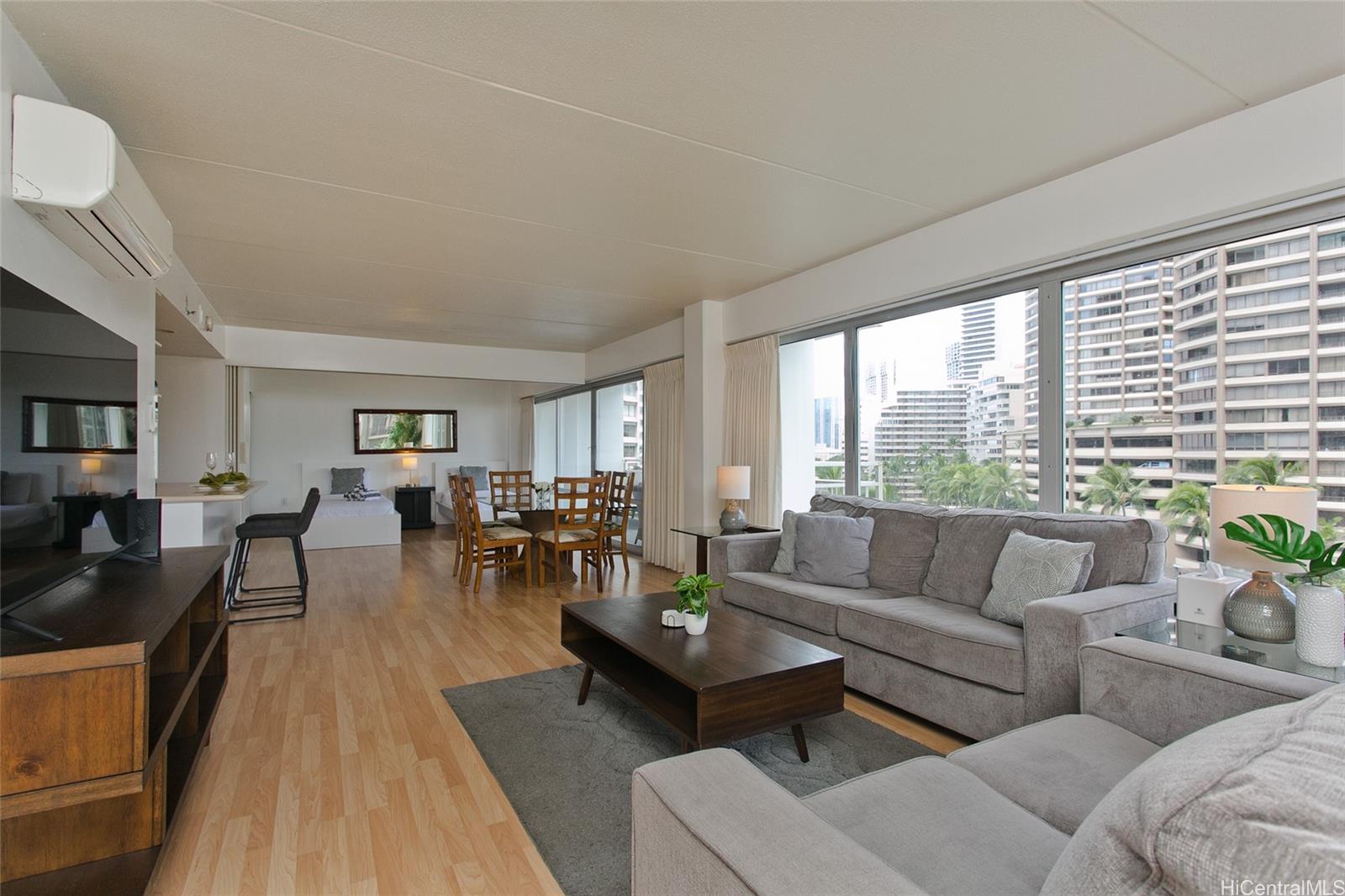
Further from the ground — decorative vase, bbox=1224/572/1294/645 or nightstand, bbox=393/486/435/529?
decorative vase, bbox=1224/572/1294/645

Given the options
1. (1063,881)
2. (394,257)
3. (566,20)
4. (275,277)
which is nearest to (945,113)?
(566,20)

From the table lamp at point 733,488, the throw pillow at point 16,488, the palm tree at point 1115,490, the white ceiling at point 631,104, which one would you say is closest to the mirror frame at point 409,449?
the white ceiling at point 631,104

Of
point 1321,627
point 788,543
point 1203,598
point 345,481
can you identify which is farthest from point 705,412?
point 345,481

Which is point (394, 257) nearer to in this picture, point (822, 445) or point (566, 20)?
point (566, 20)

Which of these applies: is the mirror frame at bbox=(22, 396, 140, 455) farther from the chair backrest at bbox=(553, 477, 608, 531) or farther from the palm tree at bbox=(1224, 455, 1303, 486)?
the palm tree at bbox=(1224, 455, 1303, 486)

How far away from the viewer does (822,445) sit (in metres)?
4.87

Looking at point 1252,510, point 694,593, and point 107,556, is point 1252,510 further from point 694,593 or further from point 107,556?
point 107,556

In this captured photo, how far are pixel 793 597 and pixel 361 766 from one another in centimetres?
209

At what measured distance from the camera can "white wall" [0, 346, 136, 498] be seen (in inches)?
63.2

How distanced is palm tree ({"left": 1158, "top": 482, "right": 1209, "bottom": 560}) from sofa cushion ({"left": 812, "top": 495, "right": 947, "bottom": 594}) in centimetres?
98

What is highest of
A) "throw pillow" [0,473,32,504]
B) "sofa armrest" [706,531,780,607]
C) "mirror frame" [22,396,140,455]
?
"mirror frame" [22,396,140,455]

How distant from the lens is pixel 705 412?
5.51 metres

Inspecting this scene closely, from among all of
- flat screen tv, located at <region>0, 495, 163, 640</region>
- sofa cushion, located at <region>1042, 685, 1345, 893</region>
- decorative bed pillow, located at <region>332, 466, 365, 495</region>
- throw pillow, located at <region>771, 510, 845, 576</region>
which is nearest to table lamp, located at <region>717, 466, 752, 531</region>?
throw pillow, located at <region>771, 510, 845, 576</region>

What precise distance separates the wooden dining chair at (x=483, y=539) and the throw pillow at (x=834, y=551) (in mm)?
2871
